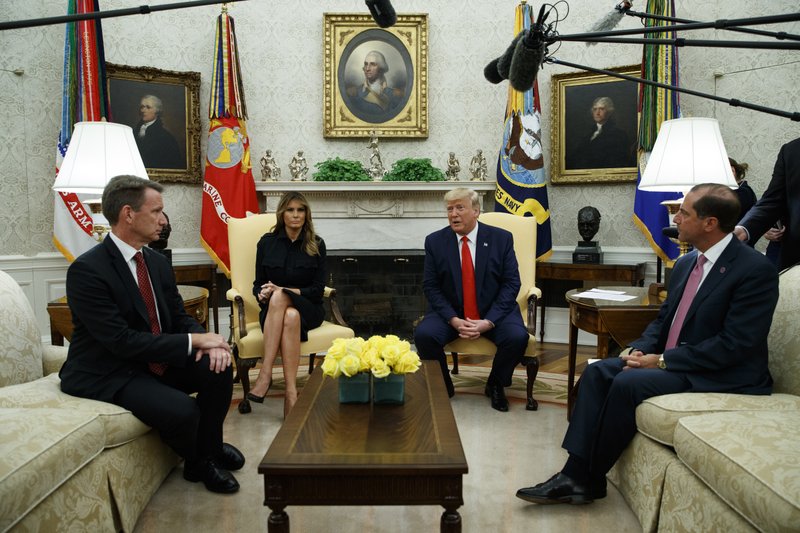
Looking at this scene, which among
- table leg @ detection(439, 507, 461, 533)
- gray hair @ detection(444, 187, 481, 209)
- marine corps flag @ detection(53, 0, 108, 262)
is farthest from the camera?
marine corps flag @ detection(53, 0, 108, 262)

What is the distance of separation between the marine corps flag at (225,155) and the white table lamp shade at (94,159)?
233 cm

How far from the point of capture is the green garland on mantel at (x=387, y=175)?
578 centimetres

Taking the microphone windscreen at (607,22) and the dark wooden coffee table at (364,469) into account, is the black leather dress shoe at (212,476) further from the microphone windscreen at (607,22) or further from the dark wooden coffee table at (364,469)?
the microphone windscreen at (607,22)

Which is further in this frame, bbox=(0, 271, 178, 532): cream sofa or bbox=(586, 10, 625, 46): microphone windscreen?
bbox=(0, 271, 178, 532): cream sofa

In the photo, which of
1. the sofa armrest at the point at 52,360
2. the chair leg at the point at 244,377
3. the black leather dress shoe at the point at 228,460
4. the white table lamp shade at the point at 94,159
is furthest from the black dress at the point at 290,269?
the sofa armrest at the point at 52,360

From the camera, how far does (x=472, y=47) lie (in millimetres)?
6168

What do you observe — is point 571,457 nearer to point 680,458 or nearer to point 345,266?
point 680,458

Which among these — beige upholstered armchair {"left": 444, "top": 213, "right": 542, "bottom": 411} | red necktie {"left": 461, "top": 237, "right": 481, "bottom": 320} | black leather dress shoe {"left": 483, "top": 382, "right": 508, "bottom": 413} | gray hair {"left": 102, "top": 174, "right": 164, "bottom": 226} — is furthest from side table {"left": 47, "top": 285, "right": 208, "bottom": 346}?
black leather dress shoe {"left": 483, "top": 382, "right": 508, "bottom": 413}

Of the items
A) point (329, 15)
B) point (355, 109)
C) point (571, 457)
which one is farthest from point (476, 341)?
point (329, 15)

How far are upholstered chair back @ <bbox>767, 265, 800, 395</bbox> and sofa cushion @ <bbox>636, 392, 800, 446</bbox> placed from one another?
0.12 metres

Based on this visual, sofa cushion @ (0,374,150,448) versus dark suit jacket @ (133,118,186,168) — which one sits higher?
A: dark suit jacket @ (133,118,186,168)

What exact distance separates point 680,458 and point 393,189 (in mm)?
4014

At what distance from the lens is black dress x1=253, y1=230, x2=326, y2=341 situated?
3.89m

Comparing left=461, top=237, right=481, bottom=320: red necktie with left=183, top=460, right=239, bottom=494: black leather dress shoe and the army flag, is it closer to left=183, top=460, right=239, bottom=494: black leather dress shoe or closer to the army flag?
left=183, top=460, right=239, bottom=494: black leather dress shoe
